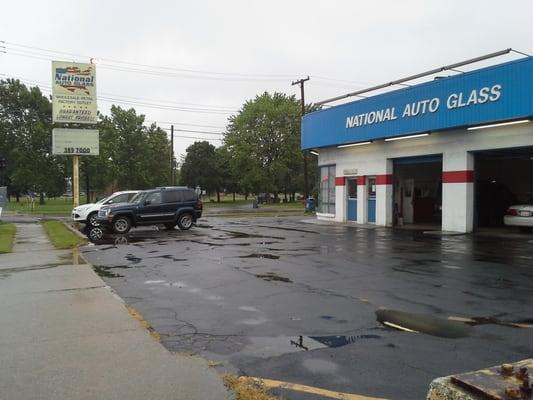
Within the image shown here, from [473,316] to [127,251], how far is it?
10.7 metres

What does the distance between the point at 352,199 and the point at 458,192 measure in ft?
24.3

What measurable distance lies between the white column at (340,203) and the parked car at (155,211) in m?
8.03

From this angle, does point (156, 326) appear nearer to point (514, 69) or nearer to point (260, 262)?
point (260, 262)

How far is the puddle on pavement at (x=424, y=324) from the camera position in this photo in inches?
242

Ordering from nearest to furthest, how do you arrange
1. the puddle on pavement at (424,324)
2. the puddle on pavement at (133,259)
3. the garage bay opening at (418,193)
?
the puddle on pavement at (424,324) → the puddle on pavement at (133,259) → the garage bay opening at (418,193)

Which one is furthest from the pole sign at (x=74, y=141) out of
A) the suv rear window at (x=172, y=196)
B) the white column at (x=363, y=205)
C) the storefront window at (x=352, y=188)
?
the white column at (x=363, y=205)

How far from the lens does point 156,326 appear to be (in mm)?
6598

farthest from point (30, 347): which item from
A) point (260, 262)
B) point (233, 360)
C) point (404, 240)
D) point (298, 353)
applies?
point (404, 240)

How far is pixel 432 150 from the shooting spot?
21.9m

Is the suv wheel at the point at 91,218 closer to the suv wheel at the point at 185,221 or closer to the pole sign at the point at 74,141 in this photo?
the suv wheel at the point at 185,221

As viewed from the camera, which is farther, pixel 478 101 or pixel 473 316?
pixel 478 101

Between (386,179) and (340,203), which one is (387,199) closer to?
(386,179)

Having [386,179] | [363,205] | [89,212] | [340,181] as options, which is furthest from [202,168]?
[386,179]

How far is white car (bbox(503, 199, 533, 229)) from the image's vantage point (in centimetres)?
1956
